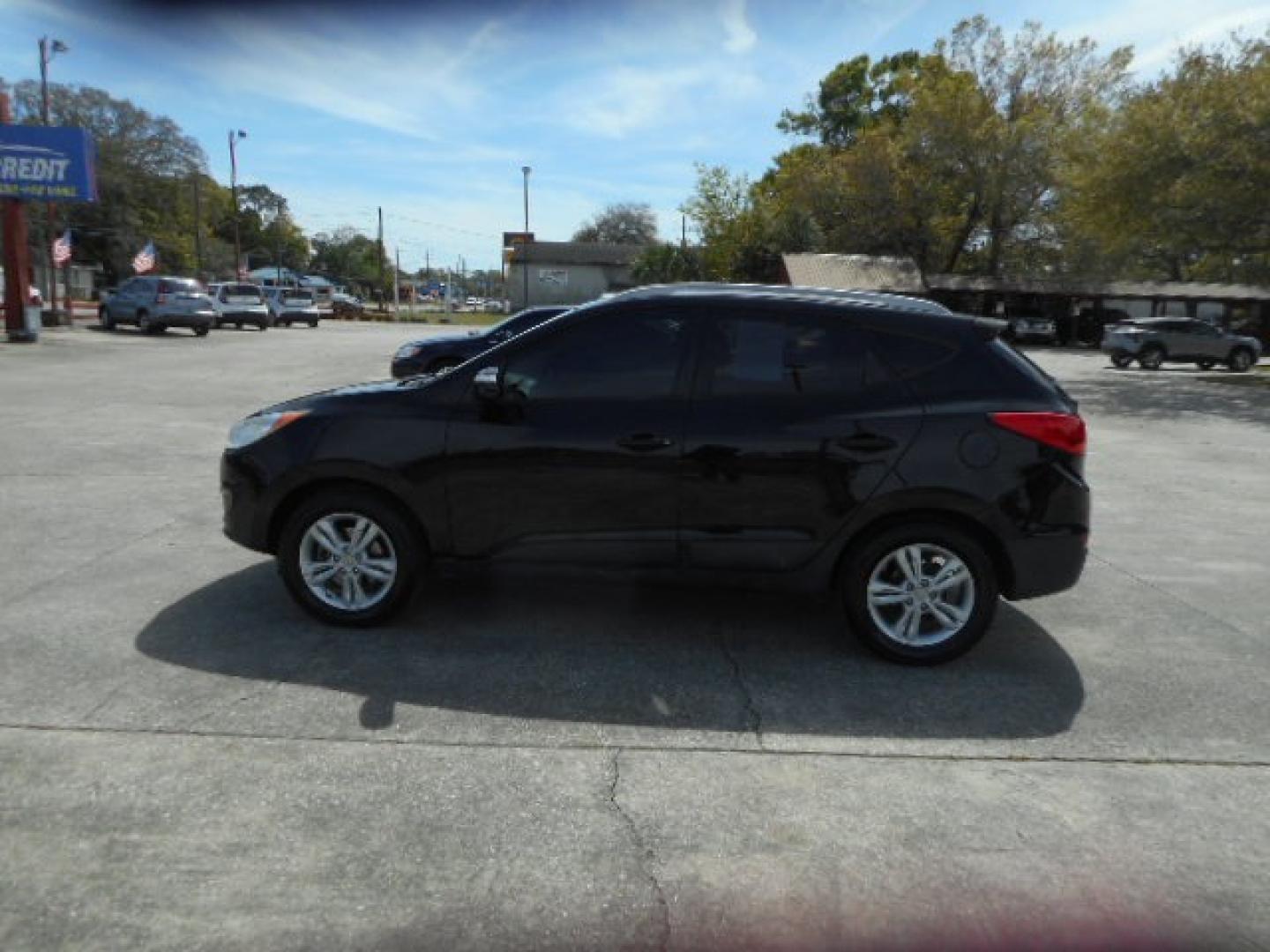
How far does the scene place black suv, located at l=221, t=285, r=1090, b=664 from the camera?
14.3ft

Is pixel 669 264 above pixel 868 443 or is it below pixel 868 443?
above

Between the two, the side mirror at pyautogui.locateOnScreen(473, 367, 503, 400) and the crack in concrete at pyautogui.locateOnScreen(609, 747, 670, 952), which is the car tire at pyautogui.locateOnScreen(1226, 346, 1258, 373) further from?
the crack in concrete at pyautogui.locateOnScreen(609, 747, 670, 952)

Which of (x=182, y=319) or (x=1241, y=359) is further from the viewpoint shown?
(x=1241, y=359)

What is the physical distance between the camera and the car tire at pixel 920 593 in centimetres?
441

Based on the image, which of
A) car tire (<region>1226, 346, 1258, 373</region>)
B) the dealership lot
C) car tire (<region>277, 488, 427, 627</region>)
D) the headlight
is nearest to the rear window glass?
the dealership lot

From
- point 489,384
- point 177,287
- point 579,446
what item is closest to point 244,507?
point 489,384

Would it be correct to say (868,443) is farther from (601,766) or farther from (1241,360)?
(1241,360)

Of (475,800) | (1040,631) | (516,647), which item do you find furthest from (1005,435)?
(475,800)

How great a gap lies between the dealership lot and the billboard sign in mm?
22096

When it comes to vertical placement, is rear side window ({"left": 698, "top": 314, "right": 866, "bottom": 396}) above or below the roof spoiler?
below

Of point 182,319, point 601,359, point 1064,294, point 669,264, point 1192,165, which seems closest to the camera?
point 601,359

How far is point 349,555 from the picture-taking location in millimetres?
4715

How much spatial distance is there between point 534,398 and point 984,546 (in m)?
2.24

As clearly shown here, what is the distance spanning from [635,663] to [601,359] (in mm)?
1461
